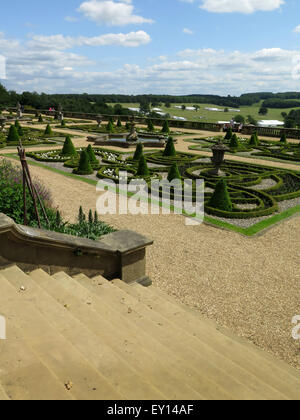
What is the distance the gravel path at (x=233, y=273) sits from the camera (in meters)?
6.01

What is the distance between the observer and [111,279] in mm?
6359

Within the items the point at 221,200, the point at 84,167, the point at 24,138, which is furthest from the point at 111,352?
the point at 24,138

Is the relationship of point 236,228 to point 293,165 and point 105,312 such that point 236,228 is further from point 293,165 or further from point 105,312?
point 293,165

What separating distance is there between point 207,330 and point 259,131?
125 feet

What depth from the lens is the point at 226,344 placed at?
15.9ft

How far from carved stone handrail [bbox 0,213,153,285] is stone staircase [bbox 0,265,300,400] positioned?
0.73 feet

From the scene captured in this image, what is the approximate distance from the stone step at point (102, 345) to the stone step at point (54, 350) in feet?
0.52

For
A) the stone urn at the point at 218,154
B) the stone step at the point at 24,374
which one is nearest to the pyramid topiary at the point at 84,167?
the stone urn at the point at 218,154

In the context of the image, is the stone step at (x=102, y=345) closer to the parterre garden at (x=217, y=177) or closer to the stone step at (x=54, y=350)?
the stone step at (x=54, y=350)

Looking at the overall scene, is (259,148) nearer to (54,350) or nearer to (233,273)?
(233,273)

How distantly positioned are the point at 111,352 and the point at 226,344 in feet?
7.21

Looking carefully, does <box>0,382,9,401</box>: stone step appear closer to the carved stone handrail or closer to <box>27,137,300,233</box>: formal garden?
the carved stone handrail

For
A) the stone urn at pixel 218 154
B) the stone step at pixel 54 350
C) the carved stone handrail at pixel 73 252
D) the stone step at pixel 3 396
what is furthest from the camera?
the stone urn at pixel 218 154
